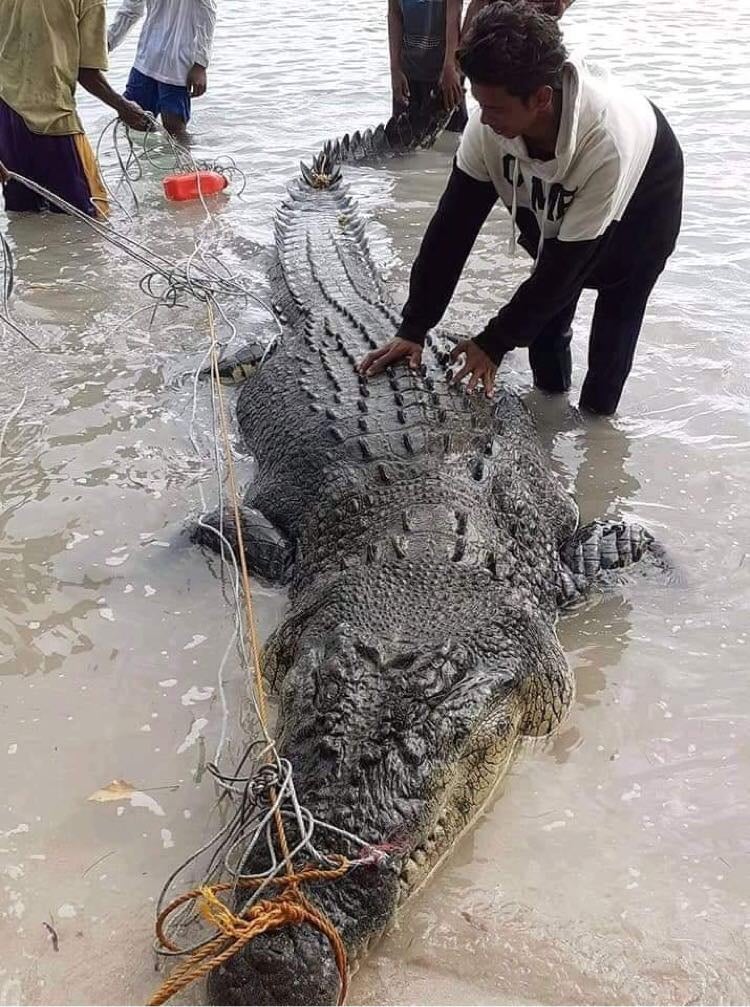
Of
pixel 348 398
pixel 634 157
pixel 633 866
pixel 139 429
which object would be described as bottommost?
pixel 633 866

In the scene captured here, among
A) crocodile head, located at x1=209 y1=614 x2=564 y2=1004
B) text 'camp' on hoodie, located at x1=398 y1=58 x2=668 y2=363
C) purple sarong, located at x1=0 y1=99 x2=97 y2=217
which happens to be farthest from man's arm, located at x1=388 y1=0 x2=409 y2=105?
crocodile head, located at x1=209 y1=614 x2=564 y2=1004

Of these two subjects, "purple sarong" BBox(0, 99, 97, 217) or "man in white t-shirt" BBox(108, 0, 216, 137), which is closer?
"purple sarong" BBox(0, 99, 97, 217)

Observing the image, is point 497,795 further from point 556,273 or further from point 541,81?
point 541,81

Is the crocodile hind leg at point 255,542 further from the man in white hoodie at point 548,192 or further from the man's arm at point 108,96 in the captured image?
the man's arm at point 108,96

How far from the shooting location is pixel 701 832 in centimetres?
255

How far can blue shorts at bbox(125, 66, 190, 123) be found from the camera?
8578mm

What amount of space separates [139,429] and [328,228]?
2299 mm

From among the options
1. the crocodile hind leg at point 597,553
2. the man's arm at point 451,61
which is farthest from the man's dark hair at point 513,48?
the man's arm at point 451,61

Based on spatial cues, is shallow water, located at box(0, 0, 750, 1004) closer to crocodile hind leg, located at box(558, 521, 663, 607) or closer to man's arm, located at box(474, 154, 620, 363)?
crocodile hind leg, located at box(558, 521, 663, 607)

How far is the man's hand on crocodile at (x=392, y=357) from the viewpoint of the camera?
3.98m

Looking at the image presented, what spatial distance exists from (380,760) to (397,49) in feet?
25.1

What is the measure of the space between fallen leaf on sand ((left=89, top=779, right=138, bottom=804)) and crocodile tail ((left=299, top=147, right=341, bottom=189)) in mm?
5318

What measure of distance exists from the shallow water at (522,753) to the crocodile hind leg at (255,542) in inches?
3.5

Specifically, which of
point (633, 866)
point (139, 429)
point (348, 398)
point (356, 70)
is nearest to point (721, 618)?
point (633, 866)
